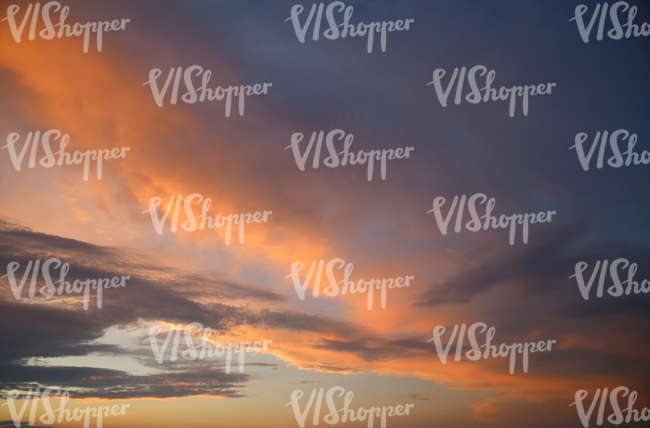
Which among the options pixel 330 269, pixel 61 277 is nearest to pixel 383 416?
pixel 330 269

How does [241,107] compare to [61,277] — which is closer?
[61,277]

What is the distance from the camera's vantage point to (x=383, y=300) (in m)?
42.6

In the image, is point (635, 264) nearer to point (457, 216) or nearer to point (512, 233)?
point (512, 233)

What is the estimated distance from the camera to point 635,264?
Answer: 4009 cm

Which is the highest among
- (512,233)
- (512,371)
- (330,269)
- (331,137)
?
(331,137)

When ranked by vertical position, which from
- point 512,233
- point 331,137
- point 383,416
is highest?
point 331,137

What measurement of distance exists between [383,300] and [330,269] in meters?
5.64

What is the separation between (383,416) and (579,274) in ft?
71.7

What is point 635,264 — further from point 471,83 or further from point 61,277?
point 61,277

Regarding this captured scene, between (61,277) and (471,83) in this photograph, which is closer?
(61,277)

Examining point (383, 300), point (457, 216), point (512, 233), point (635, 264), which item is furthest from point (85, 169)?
point (635, 264)

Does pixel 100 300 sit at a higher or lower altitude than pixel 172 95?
lower

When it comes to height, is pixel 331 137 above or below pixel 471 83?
below

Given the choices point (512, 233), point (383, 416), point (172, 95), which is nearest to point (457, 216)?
point (512, 233)
